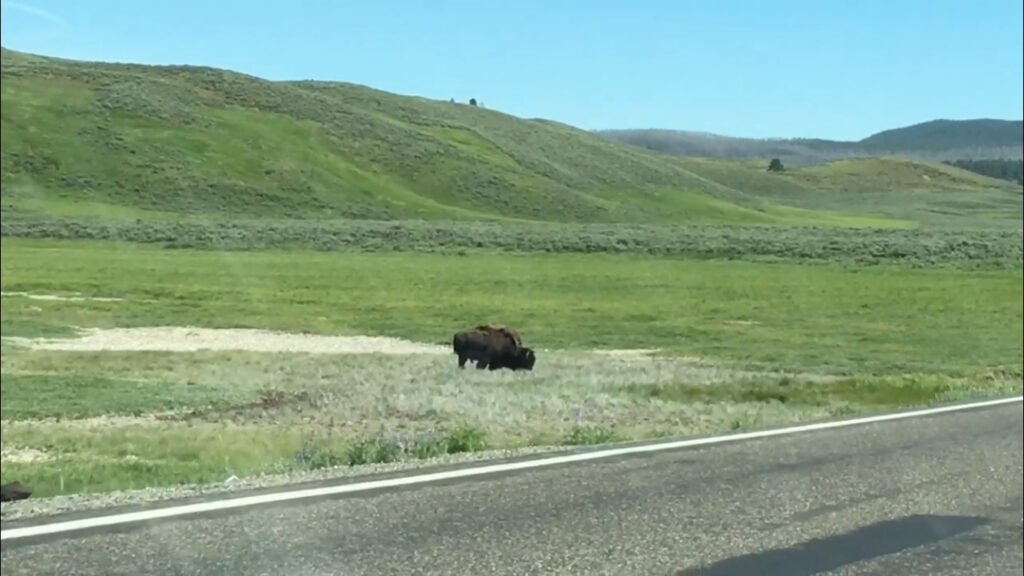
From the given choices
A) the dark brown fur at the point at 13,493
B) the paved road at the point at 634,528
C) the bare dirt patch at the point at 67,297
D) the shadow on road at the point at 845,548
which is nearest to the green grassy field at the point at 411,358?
the bare dirt patch at the point at 67,297

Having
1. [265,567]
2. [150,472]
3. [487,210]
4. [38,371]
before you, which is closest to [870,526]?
[265,567]

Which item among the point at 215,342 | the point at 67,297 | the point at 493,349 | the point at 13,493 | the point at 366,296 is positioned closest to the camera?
the point at 13,493

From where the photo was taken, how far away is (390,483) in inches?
351

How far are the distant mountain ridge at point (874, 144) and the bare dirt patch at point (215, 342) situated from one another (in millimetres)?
7878

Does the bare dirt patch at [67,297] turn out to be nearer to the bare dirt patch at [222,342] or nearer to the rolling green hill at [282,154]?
the bare dirt patch at [222,342]

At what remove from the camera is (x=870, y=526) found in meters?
8.34

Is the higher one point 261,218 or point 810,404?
point 261,218

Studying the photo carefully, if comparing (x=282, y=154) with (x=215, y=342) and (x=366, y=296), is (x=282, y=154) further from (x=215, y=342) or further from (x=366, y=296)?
(x=215, y=342)

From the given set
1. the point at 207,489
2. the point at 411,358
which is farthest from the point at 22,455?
the point at 411,358

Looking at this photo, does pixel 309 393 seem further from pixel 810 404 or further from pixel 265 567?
pixel 265 567

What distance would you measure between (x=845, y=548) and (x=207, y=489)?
4.11m

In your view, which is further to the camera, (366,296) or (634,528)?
(366,296)

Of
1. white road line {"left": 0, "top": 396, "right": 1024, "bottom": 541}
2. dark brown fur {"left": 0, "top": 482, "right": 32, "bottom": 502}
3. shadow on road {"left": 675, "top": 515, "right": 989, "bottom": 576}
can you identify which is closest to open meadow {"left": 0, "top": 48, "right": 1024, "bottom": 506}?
dark brown fur {"left": 0, "top": 482, "right": 32, "bottom": 502}

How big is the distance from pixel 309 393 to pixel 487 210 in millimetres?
5389
